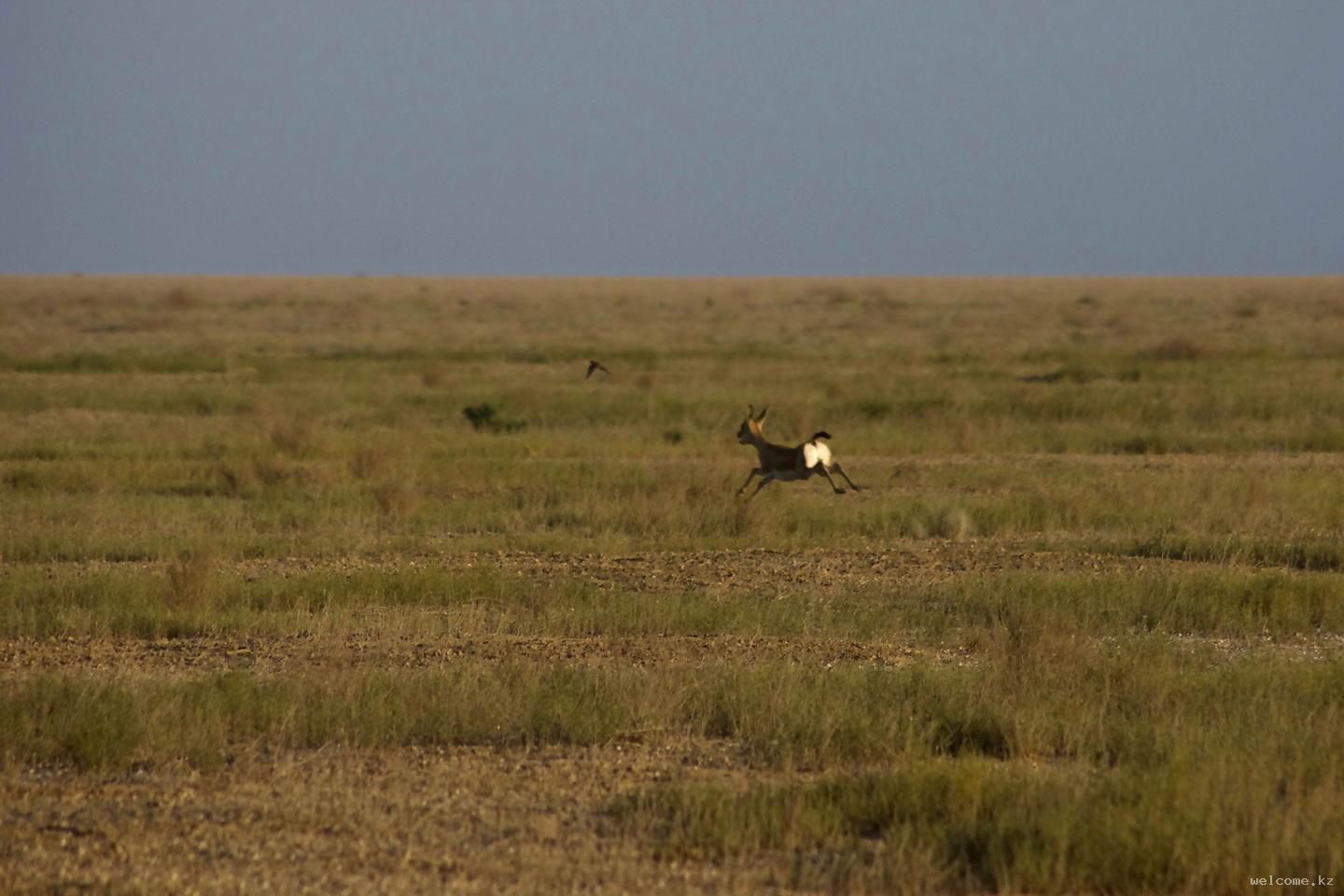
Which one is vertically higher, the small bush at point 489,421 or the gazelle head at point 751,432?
the gazelle head at point 751,432

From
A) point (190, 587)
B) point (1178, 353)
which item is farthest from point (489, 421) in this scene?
point (1178, 353)

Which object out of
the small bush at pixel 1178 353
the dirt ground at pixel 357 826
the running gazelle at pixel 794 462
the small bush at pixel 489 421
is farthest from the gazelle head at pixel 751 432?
the small bush at pixel 1178 353

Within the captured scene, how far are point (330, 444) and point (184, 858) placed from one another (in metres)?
16.4

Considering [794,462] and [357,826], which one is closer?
[357,826]

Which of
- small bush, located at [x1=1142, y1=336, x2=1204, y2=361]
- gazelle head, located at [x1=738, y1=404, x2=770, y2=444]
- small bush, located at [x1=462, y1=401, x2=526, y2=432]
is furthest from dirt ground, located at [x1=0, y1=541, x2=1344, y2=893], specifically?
small bush, located at [x1=1142, y1=336, x2=1204, y2=361]

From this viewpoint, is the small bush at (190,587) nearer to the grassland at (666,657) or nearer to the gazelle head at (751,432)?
the grassland at (666,657)

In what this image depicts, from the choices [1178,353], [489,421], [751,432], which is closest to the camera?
[751,432]

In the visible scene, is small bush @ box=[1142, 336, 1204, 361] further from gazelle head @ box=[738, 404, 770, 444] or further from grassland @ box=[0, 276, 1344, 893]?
gazelle head @ box=[738, 404, 770, 444]

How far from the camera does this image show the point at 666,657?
31.2 ft

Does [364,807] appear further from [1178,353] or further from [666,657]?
[1178,353]

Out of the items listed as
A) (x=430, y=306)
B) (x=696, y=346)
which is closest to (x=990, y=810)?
(x=696, y=346)

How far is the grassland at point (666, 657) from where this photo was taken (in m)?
6.16

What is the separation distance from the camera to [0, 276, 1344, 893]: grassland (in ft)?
20.2

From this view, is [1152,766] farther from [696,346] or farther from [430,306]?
[430,306]
